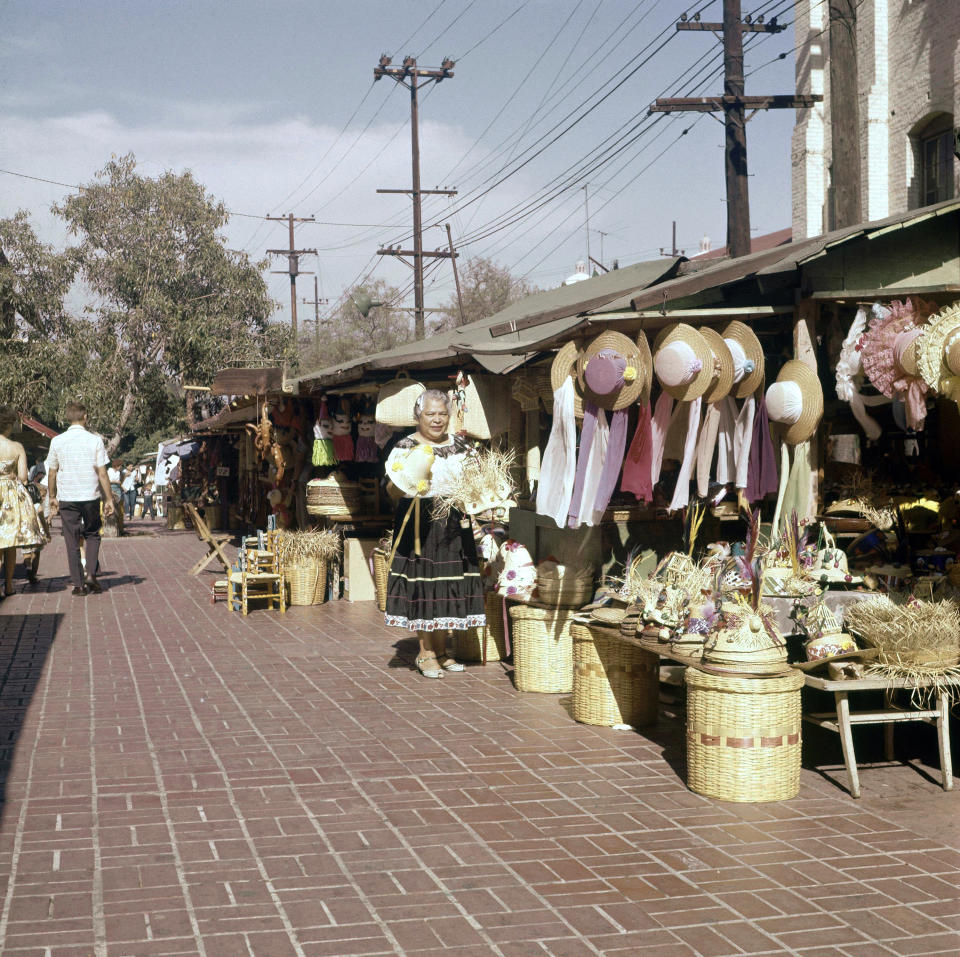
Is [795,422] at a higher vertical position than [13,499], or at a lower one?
higher

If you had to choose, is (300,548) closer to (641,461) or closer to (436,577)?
(436,577)

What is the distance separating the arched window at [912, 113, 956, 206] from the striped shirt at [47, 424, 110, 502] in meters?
14.2

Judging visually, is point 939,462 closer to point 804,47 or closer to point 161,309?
point 804,47

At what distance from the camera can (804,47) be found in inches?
867

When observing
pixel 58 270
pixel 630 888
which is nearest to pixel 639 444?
pixel 630 888

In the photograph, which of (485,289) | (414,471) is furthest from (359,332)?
(414,471)

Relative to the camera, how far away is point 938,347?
5574 mm

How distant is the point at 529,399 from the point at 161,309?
18.6 m

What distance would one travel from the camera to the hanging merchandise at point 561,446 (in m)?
6.89

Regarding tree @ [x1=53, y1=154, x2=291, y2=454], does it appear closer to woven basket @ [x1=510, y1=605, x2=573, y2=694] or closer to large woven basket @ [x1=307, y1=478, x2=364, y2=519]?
large woven basket @ [x1=307, y1=478, x2=364, y2=519]

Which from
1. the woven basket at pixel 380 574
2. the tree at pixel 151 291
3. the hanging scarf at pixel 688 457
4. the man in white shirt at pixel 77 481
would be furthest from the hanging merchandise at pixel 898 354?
the tree at pixel 151 291

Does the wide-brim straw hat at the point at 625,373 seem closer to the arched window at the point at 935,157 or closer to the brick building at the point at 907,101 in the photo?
the brick building at the point at 907,101

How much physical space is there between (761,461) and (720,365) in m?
0.71

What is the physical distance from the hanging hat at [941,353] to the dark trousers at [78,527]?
9.41 metres
